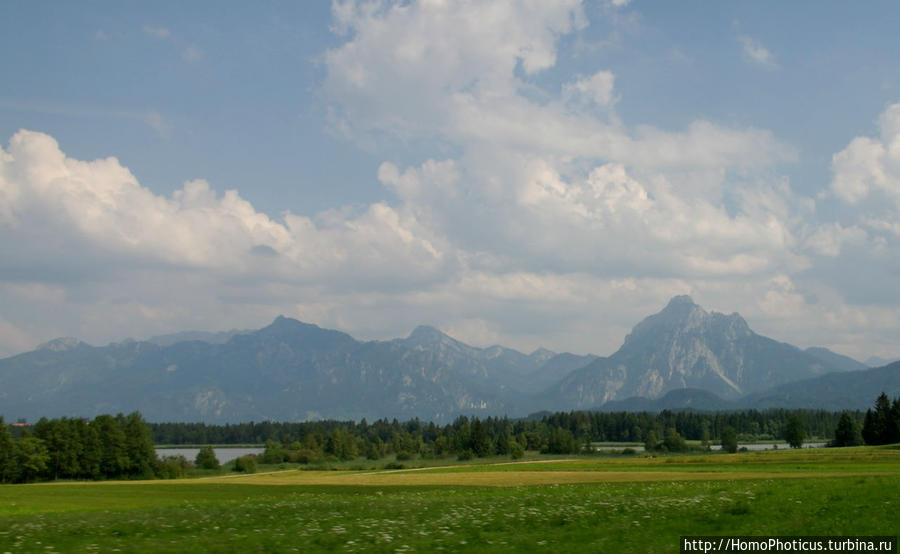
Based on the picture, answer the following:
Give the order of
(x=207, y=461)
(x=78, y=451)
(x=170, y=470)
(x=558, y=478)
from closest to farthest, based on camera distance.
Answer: (x=558, y=478) → (x=78, y=451) → (x=170, y=470) → (x=207, y=461)

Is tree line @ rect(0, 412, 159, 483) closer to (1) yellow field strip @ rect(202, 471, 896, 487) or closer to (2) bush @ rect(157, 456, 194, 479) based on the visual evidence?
(2) bush @ rect(157, 456, 194, 479)

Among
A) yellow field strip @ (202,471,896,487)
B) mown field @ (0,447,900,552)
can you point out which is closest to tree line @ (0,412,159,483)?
yellow field strip @ (202,471,896,487)

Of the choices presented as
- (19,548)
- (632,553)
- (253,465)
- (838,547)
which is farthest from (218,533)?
(253,465)

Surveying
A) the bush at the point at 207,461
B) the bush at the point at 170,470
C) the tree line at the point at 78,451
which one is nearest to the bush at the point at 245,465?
the bush at the point at 207,461

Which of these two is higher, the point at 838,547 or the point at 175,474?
the point at 838,547

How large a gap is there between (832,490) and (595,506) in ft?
39.5

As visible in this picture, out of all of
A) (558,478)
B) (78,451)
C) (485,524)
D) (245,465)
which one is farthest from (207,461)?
(485,524)

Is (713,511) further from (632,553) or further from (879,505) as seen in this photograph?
(632,553)

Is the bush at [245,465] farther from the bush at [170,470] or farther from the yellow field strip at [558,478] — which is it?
the yellow field strip at [558,478]

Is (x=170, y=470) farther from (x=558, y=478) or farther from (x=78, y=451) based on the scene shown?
(x=558, y=478)

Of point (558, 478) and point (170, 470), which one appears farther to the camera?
point (170, 470)

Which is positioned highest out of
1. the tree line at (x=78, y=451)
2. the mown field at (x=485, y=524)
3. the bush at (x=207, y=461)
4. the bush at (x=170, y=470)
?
the mown field at (x=485, y=524)

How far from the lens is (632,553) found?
2069cm

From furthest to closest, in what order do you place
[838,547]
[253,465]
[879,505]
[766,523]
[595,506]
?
[253,465] → [595,506] → [879,505] → [766,523] → [838,547]
